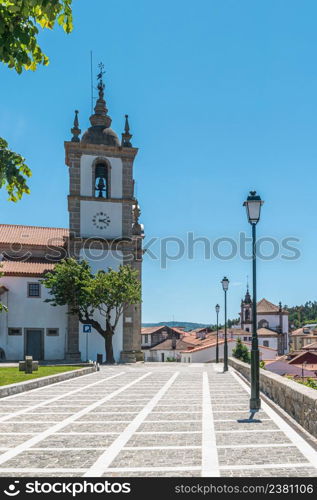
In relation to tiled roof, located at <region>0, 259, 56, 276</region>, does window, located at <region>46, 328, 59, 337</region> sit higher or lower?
lower

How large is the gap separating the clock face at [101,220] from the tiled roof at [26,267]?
4554mm

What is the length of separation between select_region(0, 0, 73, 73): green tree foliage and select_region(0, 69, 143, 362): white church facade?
102ft

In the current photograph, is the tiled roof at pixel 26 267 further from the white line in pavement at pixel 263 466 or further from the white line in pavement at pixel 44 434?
the white line in pavement at pixel 263 466

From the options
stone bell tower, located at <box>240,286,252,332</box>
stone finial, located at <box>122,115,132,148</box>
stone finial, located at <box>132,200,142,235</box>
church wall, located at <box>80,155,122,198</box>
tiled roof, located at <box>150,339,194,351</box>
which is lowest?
tiled roof, located at <box>150,339,194,351</box>

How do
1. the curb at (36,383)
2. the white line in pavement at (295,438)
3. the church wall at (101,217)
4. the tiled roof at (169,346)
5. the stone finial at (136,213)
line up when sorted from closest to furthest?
the white line in pavement at (295,438)
the curb at (36,383)
the church wall at (101,217)
the stone finial at (136,213)
the tiled roof at (169,346)

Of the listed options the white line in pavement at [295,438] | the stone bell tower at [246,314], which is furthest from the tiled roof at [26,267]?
the stone bell tower at [246,314]

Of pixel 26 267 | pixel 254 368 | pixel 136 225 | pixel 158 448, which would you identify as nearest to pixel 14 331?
pixel 26 267

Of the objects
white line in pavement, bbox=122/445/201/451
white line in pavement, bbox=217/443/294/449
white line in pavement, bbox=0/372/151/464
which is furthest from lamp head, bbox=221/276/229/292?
white line in pavement, bbox=122/445/201/451

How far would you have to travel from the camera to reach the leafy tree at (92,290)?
114ft

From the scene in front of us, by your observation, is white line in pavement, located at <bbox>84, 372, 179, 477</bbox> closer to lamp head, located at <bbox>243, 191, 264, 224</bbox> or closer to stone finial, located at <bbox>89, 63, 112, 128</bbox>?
lamp head, located at <bbox>243, 191, 264, 224</bbox>

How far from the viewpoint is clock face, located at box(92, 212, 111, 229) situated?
130ft

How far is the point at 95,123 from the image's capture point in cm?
4156

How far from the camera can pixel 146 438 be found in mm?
8797
